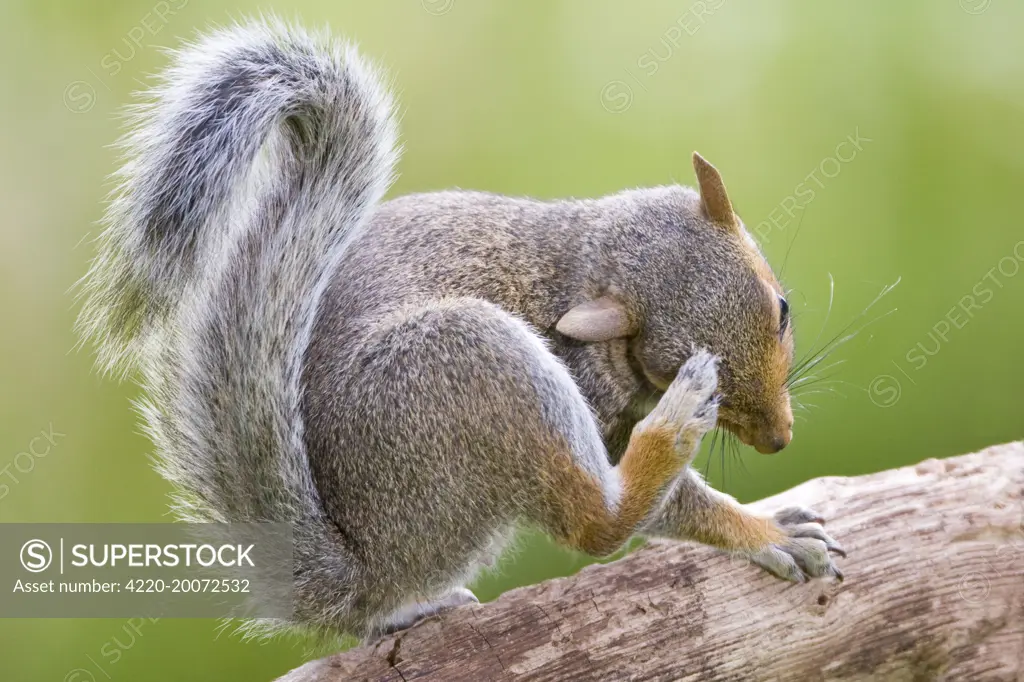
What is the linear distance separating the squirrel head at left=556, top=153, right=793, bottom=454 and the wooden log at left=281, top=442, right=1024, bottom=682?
1.26 feet

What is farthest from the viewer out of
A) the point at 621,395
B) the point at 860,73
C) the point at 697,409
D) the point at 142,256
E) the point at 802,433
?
the point at 860,73

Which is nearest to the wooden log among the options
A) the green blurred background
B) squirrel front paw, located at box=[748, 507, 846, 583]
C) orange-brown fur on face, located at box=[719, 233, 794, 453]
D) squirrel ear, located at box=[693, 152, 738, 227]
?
squirrel front paw, located at box=[748, 507, 846, 583]

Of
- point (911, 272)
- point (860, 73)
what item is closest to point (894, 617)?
point (911, 272)

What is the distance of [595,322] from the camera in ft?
6.86

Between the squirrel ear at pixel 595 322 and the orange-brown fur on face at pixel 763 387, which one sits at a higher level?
the squirrel ear at pixel 595 322

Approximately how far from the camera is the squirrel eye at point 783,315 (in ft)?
7.10

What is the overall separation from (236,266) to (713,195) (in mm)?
A: 1180

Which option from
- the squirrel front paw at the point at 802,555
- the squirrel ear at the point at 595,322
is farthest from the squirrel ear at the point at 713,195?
the squirrel front paw at the point at 802,555

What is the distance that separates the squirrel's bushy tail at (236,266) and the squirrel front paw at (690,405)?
0.82m

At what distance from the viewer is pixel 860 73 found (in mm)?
3727

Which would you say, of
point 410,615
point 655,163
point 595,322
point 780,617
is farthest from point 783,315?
point 655,163

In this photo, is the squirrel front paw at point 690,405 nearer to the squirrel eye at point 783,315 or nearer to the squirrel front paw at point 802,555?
the squirrel eye at point 783,315

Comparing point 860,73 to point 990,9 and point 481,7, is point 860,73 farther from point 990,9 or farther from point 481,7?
point 481,7

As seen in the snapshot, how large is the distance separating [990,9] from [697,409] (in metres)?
2.87
